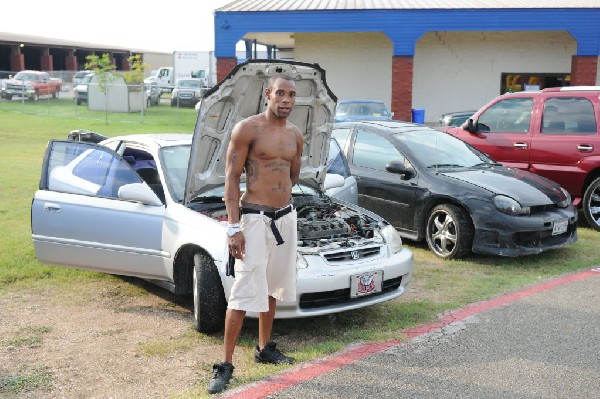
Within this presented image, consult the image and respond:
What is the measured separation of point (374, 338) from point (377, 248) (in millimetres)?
695

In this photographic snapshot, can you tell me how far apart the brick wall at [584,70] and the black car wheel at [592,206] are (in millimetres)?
13533

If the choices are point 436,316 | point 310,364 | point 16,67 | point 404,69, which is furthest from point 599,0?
point 16,67

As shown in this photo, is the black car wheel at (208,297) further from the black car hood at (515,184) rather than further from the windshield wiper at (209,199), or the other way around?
the black car hood at (515,184)

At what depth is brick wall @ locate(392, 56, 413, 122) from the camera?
23.1m

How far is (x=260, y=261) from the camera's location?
4215mm

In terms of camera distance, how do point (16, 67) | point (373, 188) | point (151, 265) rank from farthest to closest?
point (16, 67), point (373, 188), point (151, 265)

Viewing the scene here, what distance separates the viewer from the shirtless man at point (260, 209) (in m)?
4.15

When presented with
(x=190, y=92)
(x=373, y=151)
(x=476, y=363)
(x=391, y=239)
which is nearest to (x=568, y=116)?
(x=373, y=151)

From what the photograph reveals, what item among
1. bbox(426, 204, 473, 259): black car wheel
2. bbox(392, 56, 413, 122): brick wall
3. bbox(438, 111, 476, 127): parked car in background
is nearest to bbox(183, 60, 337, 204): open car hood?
bbox(426, 204, 473, 259): black car wheel

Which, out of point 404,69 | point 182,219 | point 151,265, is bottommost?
point 151,265

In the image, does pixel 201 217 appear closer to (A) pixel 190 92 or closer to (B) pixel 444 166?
(B) pixel 444 166

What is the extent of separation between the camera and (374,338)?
16.5 ft

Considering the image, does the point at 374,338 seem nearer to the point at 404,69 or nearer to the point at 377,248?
the point at 377,248

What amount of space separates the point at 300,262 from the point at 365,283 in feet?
1.66
